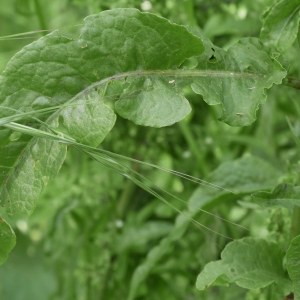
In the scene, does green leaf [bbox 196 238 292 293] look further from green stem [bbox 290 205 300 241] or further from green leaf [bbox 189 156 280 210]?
green leaf [bbox 189 156 280 210]

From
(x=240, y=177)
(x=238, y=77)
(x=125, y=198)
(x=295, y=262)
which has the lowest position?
(x=125, y=198)

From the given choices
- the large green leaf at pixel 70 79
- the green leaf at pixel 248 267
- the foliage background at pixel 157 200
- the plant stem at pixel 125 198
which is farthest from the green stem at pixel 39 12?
the green leaf at pixel 248 267

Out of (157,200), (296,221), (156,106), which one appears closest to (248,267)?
(296,221)

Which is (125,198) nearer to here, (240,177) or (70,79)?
(240,177)

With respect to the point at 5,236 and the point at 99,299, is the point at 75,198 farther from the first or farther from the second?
the point at 5,236

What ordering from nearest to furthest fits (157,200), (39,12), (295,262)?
(295,262) → (39,12) → (157,200)

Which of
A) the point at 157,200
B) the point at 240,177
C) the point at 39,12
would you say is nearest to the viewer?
the point at 240,177

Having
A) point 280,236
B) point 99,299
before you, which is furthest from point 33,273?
point 280,236

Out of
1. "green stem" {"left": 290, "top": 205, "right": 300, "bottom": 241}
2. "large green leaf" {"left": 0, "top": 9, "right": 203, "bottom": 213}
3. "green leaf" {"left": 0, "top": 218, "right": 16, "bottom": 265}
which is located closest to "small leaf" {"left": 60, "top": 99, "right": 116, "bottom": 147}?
"large green leaf" {"left": 0, "top": 9, "right": 203, "bottom": 213}
